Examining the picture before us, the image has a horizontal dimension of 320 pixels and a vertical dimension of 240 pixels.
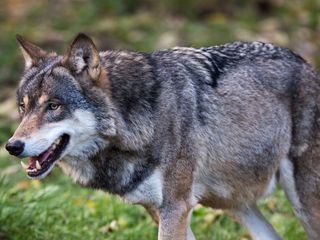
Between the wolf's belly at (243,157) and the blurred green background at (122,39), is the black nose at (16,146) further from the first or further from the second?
the blurred green background at (122,39)

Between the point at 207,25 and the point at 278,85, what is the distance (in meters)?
7.55

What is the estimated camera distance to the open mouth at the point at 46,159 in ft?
18.1

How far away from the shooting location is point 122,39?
13.3m

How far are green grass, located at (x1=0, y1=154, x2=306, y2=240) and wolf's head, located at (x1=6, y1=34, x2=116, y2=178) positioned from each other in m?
1.26

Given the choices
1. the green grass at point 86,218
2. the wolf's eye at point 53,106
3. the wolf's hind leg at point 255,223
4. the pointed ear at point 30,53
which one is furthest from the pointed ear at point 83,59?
the wolf's hind leg at point 255,223

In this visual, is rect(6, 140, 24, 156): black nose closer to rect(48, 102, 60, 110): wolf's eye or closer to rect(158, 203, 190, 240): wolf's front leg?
rect(48, 102, 60, 110): wolf's eye

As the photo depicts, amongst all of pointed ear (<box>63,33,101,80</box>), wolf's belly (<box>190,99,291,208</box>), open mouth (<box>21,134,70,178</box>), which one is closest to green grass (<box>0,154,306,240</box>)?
wolf's belly (<box>190,99,291,208</box>)

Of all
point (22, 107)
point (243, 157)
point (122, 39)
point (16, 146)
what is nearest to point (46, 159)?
point (16, 146)

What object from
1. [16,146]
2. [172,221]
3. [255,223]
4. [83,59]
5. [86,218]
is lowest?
[86,218]

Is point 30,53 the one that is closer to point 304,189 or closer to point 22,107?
point 22,107

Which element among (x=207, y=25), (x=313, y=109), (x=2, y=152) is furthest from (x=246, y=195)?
(x=207, y=25)

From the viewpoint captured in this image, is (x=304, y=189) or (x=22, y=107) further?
(x=304, y=189)

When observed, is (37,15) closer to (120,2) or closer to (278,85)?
(120,2)

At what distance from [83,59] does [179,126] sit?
2.85ft
